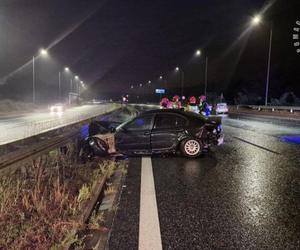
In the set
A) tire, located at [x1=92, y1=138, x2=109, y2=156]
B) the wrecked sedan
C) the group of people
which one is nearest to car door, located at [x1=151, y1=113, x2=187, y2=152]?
the wrecked sedan

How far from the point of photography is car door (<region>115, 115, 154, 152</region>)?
31.7ft

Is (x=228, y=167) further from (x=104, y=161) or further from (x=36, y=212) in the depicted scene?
(x=36, y=212)

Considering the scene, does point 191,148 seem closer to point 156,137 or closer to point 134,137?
point 156,137

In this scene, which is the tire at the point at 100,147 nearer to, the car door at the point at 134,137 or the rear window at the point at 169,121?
the car door at the point at 134,137

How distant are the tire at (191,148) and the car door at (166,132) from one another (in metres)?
0.25

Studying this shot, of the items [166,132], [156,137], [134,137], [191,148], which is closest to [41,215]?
[134,137]

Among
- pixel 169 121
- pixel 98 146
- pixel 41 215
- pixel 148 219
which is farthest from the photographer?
pixel 169 121

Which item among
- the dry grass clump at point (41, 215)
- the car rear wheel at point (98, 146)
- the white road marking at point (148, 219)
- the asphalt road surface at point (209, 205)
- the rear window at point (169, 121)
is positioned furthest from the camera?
the rear window at point (169, 121)

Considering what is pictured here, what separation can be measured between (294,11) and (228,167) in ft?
207

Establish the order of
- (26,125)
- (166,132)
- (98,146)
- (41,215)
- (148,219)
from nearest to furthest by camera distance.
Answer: (41,215) < (148,219) < (98,146) < (166,132) < (26,125)

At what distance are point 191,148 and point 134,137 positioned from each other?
1.70 m

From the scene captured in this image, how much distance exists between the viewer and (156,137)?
976 centimetres

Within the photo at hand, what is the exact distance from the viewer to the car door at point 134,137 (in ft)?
31.7

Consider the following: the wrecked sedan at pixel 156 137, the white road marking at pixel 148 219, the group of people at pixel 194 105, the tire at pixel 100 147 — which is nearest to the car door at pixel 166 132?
the wrecked sedan at pixel 156 137
